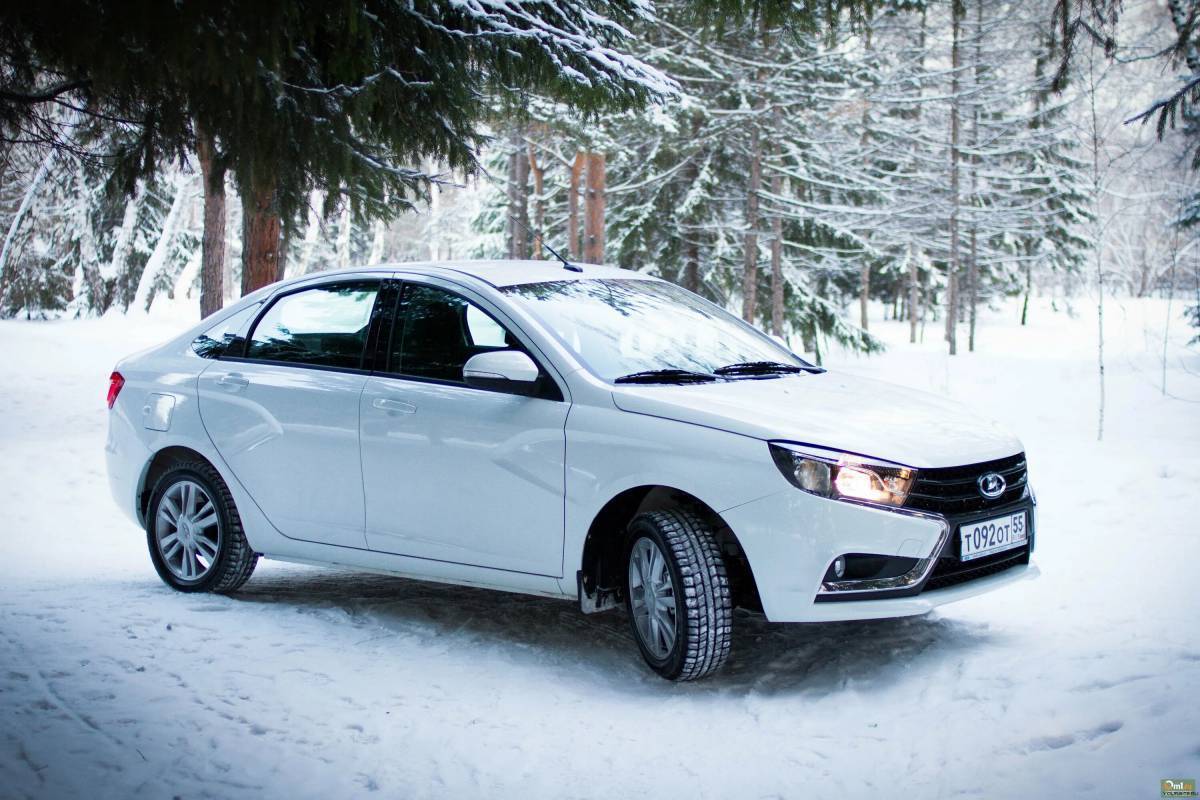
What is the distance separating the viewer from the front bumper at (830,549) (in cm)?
428

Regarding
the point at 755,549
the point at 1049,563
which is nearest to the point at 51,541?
the point at 755,549

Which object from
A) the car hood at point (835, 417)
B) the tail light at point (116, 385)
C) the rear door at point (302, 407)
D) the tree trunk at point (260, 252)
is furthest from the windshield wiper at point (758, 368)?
the tree trunk at point (260, 252)

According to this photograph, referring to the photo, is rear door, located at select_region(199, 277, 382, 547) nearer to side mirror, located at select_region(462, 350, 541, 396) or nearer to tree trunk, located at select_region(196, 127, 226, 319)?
side mirror, located at select_region(462, 350, 541, 396)

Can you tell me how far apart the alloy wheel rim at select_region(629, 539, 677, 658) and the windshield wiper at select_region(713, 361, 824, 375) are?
1.00 meters

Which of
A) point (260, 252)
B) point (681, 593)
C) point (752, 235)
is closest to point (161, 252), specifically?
point (752, 235)

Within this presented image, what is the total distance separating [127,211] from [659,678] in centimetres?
3479

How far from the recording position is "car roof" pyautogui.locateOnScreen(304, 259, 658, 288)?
5.58 m

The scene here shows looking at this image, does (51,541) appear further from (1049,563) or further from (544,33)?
(1049,563)

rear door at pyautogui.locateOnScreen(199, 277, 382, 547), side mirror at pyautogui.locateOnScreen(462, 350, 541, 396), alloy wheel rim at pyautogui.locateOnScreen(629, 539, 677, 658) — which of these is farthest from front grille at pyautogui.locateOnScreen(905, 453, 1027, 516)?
rear door at pyautogui.locateOnScreen(199, 277, 382, 547)

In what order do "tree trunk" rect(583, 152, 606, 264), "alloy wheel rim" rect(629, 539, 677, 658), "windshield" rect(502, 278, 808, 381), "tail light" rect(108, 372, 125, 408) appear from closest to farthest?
"alloy wheel rim" rect(629, 539, 677, 658), "windshield" rect(502, 278, 808, 381), "tail light" rect(108, 372, 125, 408), "tree trunk" rect(583, 152, 606, 264)

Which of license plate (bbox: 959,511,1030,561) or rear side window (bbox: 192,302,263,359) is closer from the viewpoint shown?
license plate (bbox: 959,511,1030,561)

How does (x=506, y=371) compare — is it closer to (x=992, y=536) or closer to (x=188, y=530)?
(x=992, y=536)

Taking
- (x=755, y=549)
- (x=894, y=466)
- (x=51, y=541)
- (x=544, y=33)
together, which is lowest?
(x=51, y=541)

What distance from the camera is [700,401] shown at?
4.65 m
